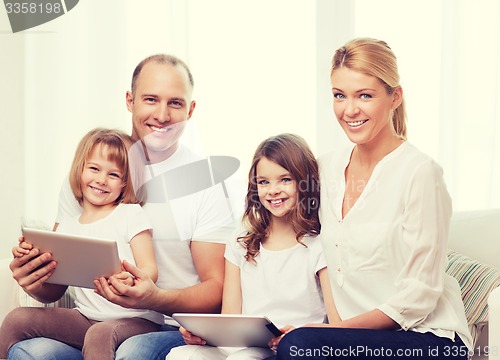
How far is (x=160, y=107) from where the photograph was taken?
7.40 feet

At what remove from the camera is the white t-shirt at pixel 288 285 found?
80.9 inches

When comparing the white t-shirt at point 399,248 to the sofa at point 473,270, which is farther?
the sofa at point 473,270

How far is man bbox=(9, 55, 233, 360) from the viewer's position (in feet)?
6.89

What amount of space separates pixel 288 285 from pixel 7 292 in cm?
85

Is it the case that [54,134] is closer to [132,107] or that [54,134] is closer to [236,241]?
[132,107]

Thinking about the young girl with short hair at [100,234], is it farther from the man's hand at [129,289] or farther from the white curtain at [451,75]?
the white curtain at [451,75]

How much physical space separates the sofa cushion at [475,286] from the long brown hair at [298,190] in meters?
0.40

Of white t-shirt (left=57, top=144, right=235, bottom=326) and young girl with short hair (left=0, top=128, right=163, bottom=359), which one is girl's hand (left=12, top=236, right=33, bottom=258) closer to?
young girl with short hair (left=0, top=128, right=163, bottom=359)

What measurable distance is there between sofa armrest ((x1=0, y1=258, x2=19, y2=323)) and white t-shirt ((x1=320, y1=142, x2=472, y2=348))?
0.96 m

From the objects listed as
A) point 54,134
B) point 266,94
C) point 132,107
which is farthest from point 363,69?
point 54,134

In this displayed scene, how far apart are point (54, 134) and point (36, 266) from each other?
3.87ft

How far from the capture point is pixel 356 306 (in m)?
1.93


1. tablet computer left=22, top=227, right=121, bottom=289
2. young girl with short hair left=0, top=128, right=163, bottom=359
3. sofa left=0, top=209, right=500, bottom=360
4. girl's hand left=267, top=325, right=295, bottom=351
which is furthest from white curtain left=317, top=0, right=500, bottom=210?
tablet computer left=22, top=227, right=121, bottom=289

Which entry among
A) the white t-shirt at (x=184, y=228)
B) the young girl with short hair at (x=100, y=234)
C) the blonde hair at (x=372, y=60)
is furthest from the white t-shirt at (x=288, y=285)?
the blonde hair at (x=372, y=60)
